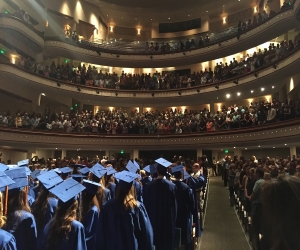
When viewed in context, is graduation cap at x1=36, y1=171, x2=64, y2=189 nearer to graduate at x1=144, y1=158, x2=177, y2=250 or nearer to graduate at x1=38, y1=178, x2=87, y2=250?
graduate at x1=38, y1=178, x2=87, y2=250

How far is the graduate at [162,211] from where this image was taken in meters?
4.04

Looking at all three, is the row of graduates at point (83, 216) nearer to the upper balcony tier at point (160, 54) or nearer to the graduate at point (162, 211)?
the graduate at point (162, 211)

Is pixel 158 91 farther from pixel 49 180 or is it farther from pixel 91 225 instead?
pixel 91 225

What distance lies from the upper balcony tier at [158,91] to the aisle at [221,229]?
8.49 metres

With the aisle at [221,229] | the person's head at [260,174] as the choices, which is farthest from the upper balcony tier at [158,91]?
the person's head at [260,174]

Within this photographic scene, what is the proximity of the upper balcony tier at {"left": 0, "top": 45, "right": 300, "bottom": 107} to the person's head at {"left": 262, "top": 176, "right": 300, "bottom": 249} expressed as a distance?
13637 millimetres

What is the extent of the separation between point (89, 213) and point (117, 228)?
332 millimetres

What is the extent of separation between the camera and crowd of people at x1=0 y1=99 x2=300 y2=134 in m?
14.8

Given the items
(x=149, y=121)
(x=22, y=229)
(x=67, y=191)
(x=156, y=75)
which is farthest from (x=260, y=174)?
(x=156, y=75)

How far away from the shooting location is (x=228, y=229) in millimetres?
6836

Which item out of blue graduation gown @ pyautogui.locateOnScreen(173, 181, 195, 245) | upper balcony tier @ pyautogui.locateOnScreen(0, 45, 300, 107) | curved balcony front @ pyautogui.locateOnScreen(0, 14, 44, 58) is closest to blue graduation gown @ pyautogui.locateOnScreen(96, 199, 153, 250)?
blue graduation gown @ pyautogui.locateOnScreen(173, 181, 195, 245)

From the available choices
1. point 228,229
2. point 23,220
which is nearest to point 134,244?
point 23,220

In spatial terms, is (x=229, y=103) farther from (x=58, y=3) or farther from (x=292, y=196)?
(x=292, y=196)

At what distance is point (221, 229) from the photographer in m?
6.86
